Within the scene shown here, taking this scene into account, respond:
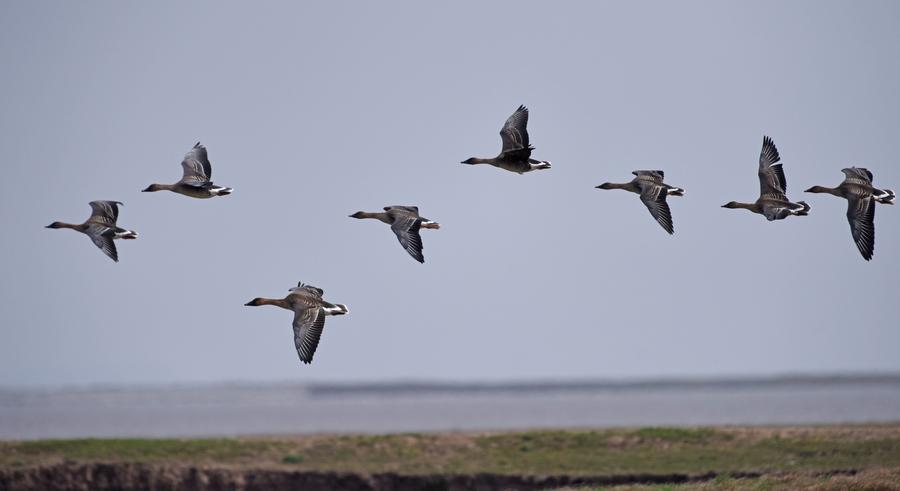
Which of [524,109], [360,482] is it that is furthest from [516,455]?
[524,109]

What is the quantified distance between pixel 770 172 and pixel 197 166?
14.4 meters

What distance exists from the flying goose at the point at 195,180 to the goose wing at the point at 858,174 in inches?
599

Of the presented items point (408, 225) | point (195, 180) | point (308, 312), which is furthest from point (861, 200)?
point (195, 180)

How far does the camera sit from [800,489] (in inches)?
1159

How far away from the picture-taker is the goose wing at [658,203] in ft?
103

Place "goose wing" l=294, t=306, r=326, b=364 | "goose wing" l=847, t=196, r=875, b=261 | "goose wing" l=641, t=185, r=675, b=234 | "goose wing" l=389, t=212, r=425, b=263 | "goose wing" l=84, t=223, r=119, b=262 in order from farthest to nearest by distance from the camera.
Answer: "goose wing" l=84, t=223, r=119, b=262, "goose wing" l=641, t=185, r=675, b=234, "goose wing" l=847, t=196, r=875, b=261, "goose wing" l=389, t=212, r=425, b=263, "goose wing" l=294, t=306, r=326, b=364

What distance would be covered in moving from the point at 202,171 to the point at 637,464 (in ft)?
48.9

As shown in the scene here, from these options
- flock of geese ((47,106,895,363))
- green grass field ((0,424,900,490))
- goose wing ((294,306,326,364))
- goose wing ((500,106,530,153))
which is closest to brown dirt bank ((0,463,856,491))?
green grass field ((0,424,900,490))

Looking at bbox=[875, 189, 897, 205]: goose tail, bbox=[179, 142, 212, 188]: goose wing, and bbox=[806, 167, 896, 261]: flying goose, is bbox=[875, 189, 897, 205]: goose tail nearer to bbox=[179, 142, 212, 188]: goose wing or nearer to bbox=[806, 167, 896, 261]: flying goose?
bbox=[806, 167, 896, 261]: flying goose

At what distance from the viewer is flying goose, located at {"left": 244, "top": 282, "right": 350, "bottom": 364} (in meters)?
27.9

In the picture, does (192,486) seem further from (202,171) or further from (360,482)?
(202,171)

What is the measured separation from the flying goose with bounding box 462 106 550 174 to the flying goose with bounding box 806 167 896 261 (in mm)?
7189

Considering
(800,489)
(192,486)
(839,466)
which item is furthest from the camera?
(192,486)

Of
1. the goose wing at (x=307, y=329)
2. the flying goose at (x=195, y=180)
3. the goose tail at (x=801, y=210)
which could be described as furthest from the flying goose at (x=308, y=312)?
the goose tail at (x=801, y=210)
